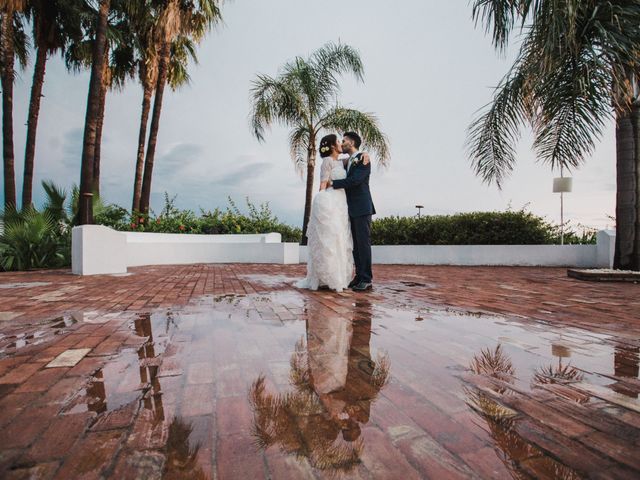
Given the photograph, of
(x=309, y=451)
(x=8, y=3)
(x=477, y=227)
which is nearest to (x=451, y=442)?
(x=309, y=451)

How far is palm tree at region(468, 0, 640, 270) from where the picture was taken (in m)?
6.10

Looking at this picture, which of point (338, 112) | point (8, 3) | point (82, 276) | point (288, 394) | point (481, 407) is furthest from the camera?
point (338, 112)

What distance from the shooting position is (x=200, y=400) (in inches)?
59.0

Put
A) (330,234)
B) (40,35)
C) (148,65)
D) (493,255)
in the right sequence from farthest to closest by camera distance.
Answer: (148,65)
(40,35)
(493,255)
(330,234)

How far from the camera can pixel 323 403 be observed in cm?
149

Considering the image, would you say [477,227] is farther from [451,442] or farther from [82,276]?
[451,442]

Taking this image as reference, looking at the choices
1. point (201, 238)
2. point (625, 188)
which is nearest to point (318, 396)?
point (625, 188)

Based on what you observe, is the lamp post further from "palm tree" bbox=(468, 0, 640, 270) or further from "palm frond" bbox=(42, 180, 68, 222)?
"palm frond" bbox=(42, 180, 68, 222)

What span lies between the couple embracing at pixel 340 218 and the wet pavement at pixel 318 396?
1876 mm

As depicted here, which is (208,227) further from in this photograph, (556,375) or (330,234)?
(556,375)

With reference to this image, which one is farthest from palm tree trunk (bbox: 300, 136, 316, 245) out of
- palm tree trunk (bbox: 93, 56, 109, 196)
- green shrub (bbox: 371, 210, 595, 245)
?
palm tree trunk (bbox: 93, 56, 109, 196)

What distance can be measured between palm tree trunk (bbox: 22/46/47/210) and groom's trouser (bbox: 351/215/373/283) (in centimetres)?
1378

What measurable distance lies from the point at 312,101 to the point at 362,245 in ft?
30.6

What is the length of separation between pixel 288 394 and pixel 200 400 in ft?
1.17
